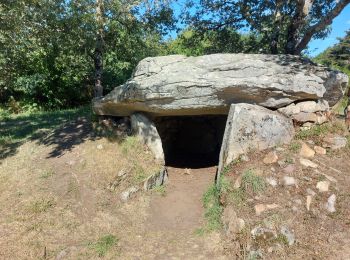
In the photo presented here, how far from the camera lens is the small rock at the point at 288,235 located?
5.07 m

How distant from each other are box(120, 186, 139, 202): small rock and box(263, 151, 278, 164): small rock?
2411mm

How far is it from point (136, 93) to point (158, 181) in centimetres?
178

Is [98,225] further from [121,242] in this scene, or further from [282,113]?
[282,113]

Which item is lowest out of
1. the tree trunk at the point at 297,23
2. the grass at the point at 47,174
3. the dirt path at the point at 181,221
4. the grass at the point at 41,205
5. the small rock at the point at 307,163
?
the dirt path at the point at 181,221

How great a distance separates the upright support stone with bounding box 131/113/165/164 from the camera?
7.73m

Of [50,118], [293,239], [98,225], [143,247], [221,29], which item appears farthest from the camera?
[50,118]

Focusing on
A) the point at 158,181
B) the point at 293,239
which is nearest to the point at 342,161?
the point at 293,239

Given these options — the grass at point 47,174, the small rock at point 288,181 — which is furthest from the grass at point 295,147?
the grass at point 47,174

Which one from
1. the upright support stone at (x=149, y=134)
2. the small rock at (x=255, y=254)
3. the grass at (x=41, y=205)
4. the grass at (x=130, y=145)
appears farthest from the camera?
the upright support stone at (x=149, y=134)

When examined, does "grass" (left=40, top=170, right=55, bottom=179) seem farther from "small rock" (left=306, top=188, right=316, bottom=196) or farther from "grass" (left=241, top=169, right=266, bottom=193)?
"small rock" (left=306, top=188, right=316, bottom=196)

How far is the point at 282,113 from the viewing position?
22.5 feet

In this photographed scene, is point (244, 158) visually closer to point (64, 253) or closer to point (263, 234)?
point (263, 234)

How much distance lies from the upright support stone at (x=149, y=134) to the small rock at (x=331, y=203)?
337cm

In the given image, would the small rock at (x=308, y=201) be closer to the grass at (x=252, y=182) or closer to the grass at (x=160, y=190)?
the grass at (x=252, y=182)
